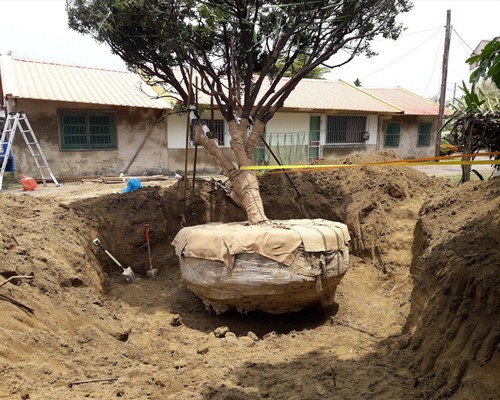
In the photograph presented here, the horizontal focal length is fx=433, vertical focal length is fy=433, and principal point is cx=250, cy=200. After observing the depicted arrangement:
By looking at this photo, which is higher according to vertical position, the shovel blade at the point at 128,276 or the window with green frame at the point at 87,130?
the window with green frame at the point at 87,130

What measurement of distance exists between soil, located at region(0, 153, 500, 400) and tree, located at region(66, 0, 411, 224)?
155cm

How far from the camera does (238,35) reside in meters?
6.06

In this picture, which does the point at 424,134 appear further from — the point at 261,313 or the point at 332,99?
the point at 261,313

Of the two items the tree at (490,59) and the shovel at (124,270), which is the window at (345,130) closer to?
the shovel at (124,270)

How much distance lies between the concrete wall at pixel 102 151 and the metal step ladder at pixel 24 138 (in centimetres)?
21

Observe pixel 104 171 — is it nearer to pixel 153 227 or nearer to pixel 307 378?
pixel 153 227

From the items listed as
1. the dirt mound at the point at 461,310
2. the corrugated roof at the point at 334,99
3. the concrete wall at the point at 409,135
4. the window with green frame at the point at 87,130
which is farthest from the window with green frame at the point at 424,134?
the dirt mound at the point at 461,310

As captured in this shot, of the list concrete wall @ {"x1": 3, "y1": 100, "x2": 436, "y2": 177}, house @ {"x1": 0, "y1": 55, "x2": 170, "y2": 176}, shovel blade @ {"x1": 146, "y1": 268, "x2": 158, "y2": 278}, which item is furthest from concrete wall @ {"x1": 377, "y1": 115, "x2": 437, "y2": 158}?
shovel blade @ {"x1": 146, "y1": 268, "x2": 158, "y2": 278}

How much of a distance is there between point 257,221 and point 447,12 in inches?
510

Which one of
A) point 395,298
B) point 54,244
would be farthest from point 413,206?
point 54,244

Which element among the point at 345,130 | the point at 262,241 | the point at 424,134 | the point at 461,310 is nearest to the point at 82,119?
the point at 262,241

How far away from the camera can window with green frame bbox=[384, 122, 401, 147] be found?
19188mm

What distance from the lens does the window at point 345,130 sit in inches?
688

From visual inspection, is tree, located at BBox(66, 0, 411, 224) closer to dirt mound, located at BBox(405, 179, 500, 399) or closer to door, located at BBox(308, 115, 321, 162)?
dirt mound, located at BBox(405, 179, 500, 399)
